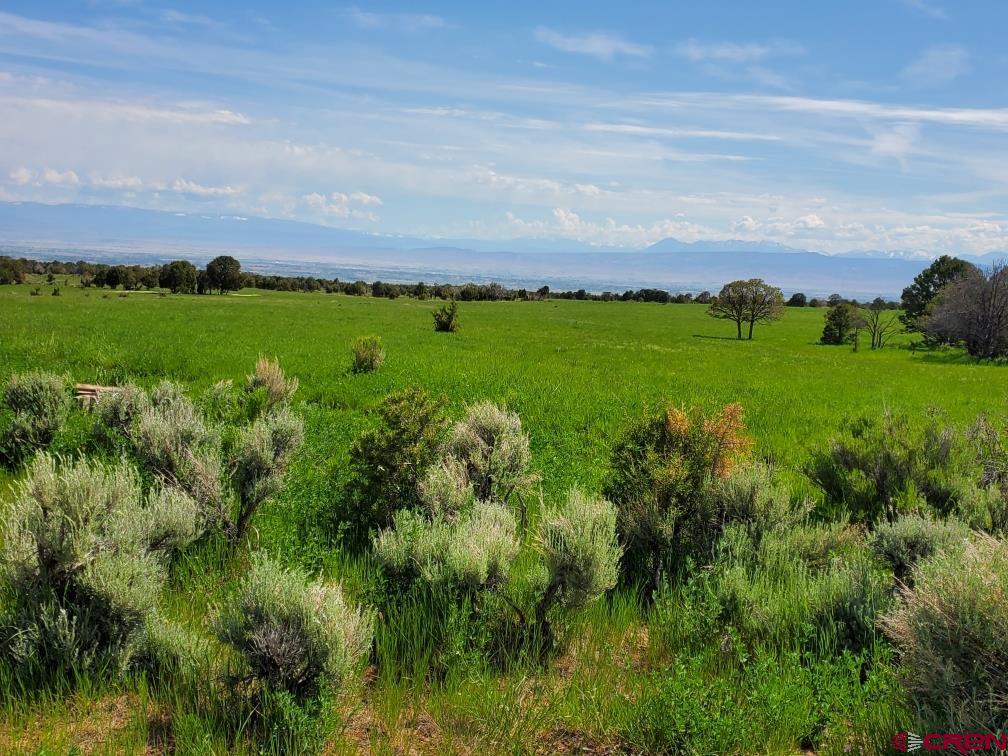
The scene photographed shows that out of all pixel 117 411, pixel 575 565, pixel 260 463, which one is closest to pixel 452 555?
pixel 575 565

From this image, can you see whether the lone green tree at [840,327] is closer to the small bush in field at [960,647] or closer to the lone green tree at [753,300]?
the lone green tree at [753,300]

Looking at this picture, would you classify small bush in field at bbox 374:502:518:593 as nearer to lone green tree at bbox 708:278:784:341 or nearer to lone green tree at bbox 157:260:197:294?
lone green tree at bbox 708:278:784:341

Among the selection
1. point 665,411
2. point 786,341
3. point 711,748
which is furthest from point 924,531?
point 786,341

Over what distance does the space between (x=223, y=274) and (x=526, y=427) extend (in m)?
80.5

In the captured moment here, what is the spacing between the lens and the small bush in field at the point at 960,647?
9.98 feet

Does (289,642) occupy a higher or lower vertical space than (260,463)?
lower

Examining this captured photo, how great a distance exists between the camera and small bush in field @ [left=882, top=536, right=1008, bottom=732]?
304cm

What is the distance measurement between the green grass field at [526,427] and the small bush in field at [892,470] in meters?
0.95

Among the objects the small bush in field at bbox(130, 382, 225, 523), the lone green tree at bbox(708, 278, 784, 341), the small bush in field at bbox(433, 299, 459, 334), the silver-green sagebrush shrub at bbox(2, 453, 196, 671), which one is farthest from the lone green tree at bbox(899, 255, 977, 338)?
the silver-green sagebrush shrub at bbox(2, 453, 196, 671)

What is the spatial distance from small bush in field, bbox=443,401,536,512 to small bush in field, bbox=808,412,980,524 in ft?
13.5

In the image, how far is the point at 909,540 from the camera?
558 cm

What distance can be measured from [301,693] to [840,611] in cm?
390

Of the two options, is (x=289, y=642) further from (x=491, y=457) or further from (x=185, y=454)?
(x=185, y=454)

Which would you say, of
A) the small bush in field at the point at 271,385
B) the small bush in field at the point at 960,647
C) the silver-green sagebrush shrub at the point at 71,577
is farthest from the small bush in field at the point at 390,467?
the small bush in field at the point at 271,385
